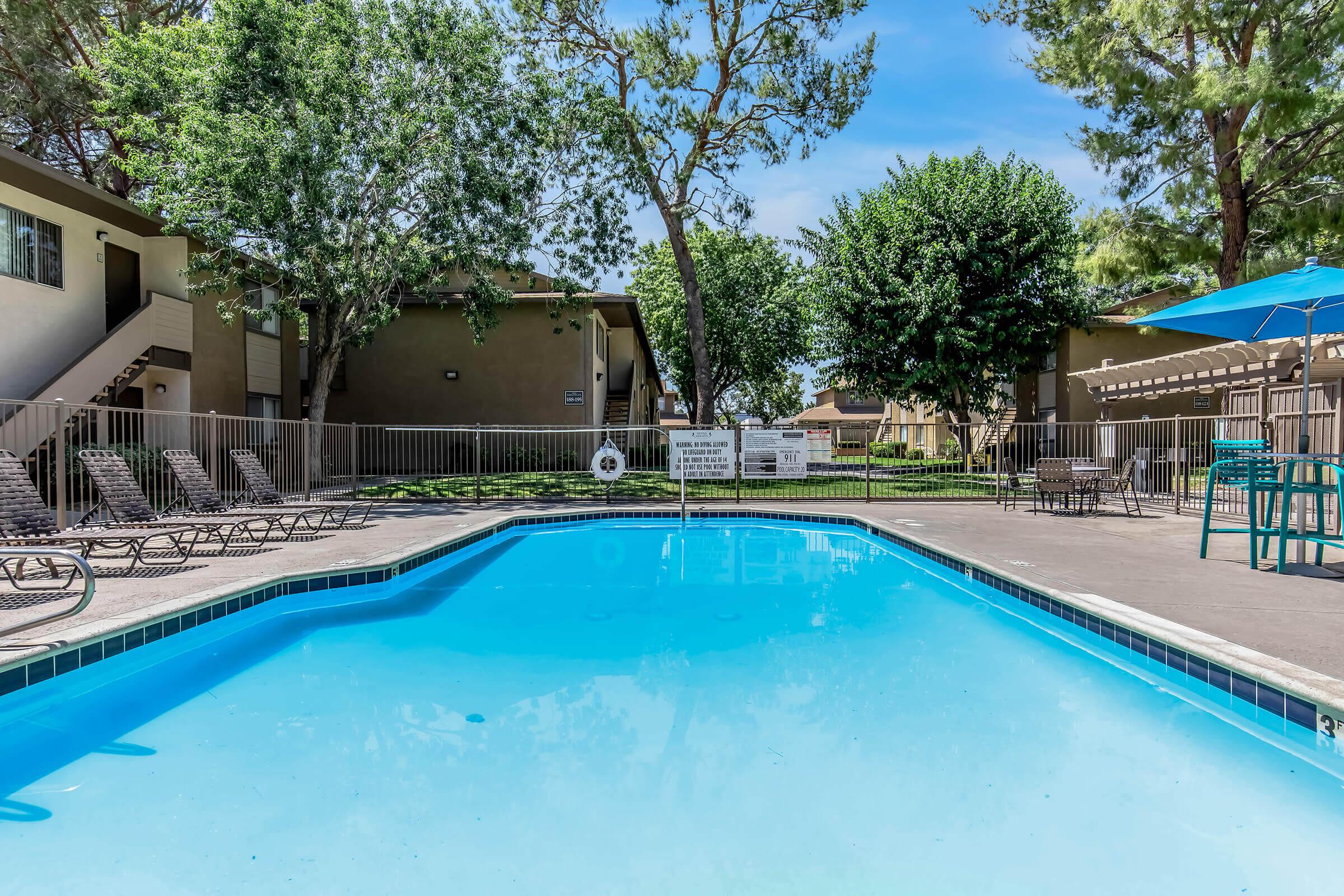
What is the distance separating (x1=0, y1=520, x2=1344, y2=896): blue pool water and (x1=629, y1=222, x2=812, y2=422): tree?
26685 mm

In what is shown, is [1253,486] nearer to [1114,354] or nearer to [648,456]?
[648,456]

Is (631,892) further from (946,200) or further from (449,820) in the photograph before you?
(946,200)

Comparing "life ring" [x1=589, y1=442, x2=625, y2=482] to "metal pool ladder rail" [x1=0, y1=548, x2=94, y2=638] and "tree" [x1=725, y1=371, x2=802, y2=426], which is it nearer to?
"metal pool ladder rail" [x1=0, y1=548, x2=94, y2=638]

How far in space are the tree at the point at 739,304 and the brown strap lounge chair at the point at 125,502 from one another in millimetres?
24378

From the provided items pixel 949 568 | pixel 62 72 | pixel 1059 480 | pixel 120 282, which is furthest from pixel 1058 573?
pixel 62 72

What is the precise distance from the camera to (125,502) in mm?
7480

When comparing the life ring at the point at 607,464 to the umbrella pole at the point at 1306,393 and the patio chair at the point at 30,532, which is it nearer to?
the patio chair at the point at 30,532

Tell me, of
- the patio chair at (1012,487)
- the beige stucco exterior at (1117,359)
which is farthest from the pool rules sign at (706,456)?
the beige stucco exterior at (1117,359)

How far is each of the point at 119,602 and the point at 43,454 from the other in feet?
31.5

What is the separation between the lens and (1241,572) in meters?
6.25

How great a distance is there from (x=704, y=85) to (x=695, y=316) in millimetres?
5864

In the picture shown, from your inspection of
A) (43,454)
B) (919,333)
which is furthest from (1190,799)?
(919,333)

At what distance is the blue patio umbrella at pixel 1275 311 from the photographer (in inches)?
243

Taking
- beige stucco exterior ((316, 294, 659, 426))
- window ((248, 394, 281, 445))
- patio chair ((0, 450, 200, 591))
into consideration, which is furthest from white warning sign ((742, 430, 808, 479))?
window ((248, 394, 281, 445))
